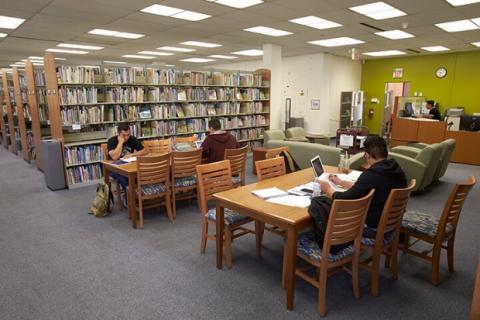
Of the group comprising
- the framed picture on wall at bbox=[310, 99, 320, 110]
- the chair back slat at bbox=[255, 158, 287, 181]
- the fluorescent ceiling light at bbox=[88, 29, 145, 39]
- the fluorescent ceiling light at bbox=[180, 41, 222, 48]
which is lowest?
the chair back slat at bbox=[255, 158, 287, 181]

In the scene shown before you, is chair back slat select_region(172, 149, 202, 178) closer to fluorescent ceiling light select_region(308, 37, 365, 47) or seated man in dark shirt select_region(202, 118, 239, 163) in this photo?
seated man in dark shirt select_region(202, 118, 239, 163)

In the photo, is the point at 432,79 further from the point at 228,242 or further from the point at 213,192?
the point at 228,242

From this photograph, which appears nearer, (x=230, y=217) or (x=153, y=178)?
(x=230, y=217)

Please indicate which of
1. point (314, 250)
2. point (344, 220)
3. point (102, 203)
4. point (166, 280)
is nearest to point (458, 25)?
point (344, 220)

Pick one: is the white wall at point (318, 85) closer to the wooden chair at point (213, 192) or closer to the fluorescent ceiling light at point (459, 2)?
the fluorescent ceiling light at point (459, 2)

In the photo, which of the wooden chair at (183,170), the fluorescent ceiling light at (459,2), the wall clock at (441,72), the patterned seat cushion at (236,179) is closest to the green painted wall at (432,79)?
the wall clock at (441,72)

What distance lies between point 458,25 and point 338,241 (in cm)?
660

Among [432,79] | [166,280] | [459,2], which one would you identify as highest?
[459,2]

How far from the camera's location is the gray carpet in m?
2.38

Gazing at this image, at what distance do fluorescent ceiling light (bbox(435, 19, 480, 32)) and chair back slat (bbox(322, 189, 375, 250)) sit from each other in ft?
19.4

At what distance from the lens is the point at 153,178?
12.7 feet

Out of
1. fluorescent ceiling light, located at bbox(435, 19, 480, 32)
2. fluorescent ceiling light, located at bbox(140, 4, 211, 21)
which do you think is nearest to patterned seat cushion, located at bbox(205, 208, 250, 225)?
fluorescent ceiling light, located at bbox(140, 4, 211, 21)

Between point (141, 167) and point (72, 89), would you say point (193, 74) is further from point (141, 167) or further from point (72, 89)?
point (141, 167)

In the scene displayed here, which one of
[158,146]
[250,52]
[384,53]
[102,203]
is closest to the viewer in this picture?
[102,203]
